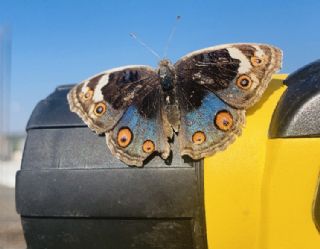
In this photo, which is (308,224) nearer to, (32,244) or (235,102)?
(235,102)

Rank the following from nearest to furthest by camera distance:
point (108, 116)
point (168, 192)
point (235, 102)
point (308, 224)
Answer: point (308, 224) → point (168, 192) → point (235, 102) → point (108, 116)

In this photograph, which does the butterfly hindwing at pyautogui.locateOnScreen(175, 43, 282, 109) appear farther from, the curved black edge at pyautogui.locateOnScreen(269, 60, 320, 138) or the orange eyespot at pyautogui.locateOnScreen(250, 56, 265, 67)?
the curved black edge at pyautogui.locateOnScreen(269, 60, 320, 138)

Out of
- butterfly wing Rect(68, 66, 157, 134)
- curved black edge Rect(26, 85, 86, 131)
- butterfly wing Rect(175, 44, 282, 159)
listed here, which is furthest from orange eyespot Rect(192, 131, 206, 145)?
curved black edge Rect(26, 85, 86, 131)

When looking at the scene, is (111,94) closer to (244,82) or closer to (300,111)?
(244,82)

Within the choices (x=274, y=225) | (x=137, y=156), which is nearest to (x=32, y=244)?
(x=137, y=156)

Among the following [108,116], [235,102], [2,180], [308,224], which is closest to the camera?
[308,224]

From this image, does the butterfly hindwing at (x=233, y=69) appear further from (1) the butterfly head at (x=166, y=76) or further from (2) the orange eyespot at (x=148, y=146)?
(2) the orange eyespot at (x=148, y=146)

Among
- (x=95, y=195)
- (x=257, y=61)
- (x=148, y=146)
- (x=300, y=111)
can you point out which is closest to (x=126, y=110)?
(x=148, y=146)
